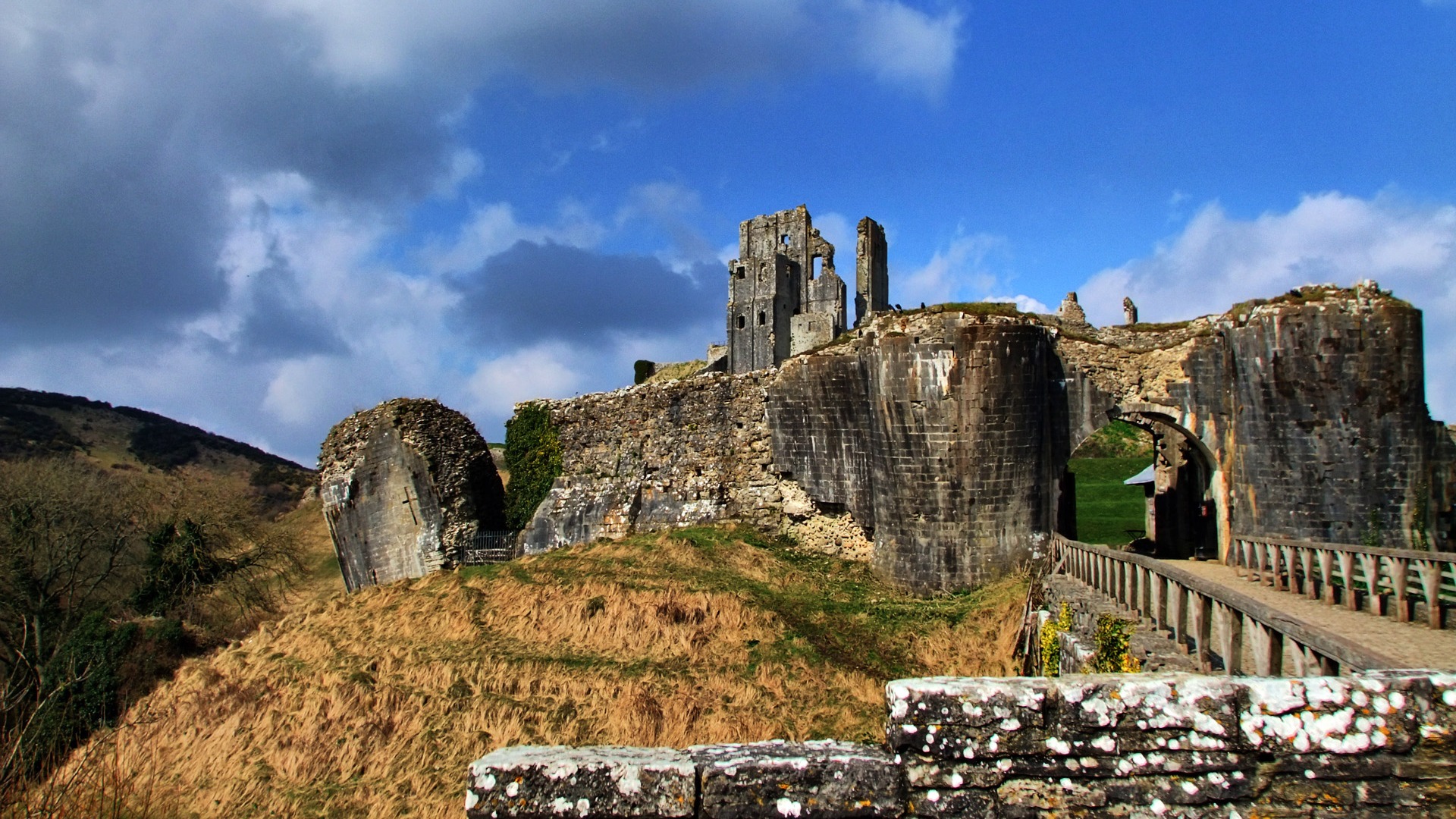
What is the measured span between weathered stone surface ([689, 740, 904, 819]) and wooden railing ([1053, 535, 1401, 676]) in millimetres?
2273

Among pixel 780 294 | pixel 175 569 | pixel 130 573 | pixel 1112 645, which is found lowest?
pixel 130 573

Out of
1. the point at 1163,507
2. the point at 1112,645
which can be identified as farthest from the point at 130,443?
the point at 1112,645

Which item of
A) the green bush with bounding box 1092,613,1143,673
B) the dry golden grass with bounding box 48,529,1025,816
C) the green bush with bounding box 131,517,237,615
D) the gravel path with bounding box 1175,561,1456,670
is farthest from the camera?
the green bush with bounding box 131,517,237,615

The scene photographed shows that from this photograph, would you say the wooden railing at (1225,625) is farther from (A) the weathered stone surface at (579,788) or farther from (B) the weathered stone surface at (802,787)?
(A) the weathered stone surface at (579,788)

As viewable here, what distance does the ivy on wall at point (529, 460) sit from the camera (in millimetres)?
25438

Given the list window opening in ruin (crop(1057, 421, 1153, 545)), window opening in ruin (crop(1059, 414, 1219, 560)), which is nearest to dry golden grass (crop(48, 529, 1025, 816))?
window opening in ruin (crop(1057, 421, 1153, 545))

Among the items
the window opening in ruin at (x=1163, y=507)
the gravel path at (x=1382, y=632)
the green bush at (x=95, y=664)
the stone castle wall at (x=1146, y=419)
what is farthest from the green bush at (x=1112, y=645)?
the green bush at (x=95, y=664)

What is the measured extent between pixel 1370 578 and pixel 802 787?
8.29m

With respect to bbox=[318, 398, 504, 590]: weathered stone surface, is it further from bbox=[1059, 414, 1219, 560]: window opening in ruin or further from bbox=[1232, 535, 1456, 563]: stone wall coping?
bbox=[1232, 535, 1456, 563]: stone wall coping

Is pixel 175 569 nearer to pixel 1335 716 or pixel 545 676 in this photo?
pixel 545 676

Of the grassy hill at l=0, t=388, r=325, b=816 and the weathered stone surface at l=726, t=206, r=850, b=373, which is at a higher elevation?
the weathered stone surface at l=726, t=206, r=850, b=373

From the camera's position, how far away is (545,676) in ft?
46.2

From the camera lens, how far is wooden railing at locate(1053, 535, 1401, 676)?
4492 millimetres

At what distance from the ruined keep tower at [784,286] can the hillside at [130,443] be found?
1283 inches
